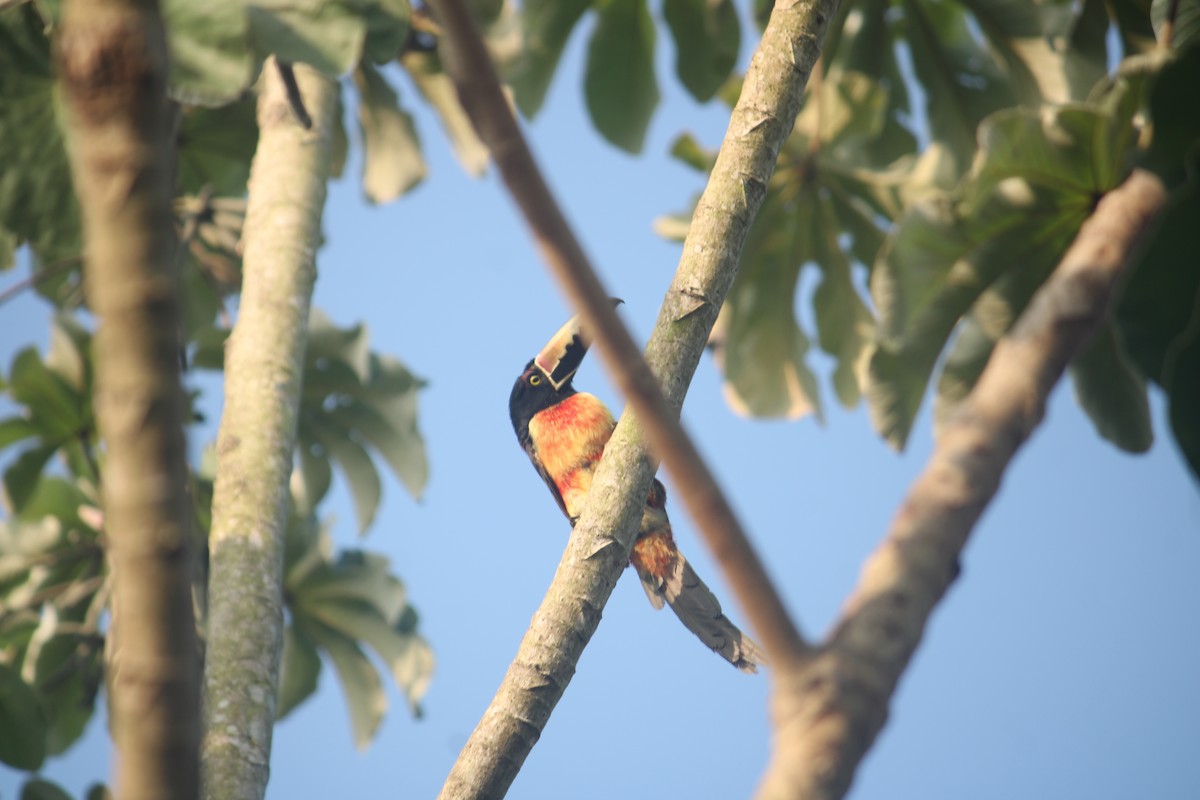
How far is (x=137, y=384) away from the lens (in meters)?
0.91

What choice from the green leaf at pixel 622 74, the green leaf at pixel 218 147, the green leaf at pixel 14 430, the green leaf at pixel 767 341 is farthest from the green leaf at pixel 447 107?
the green leaf at pixel 14 430

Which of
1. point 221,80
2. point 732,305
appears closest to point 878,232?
point 732,305

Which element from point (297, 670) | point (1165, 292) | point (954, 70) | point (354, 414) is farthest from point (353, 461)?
point (1165, 292)

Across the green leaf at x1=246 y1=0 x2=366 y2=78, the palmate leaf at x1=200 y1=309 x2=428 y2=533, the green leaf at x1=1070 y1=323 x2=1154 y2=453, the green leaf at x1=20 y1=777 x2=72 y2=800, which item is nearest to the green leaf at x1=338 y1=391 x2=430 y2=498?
the palmate leaf at x1=200 y1=309 x2=428 y2=533

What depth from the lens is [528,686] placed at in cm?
208

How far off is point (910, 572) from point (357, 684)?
13.3ft

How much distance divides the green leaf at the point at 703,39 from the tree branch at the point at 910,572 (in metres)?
3.52

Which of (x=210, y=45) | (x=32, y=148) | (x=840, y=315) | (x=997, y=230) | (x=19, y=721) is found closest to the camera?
(x=997, y=230)

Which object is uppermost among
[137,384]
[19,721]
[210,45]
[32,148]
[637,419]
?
[32,148]

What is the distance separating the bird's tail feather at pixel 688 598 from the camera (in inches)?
158

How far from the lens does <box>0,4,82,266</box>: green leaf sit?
298cm

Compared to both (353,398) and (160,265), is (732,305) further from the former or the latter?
(160,265)

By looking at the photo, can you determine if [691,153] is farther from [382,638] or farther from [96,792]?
[96,792]

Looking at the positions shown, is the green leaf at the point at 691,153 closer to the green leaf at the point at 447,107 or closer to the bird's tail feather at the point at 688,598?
the green leaf at the point at 447,107
